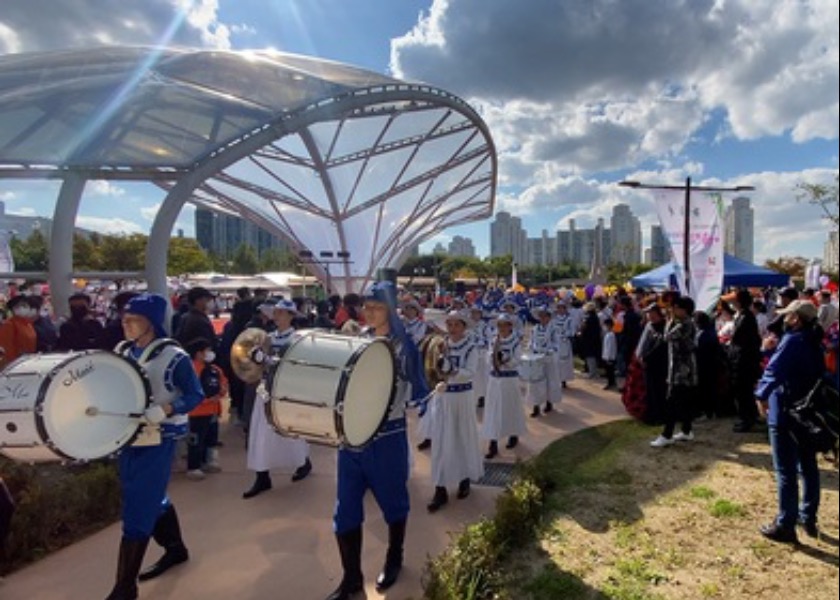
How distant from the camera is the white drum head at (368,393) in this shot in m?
3.46

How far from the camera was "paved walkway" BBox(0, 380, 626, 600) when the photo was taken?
4.07m

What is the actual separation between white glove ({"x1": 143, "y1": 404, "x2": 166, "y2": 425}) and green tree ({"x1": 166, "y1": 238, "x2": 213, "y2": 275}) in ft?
189

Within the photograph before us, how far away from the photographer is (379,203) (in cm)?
2962

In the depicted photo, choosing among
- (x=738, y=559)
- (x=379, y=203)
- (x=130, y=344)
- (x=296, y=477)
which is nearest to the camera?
(x=130, y=344)

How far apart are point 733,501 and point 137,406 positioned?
18.3 feet

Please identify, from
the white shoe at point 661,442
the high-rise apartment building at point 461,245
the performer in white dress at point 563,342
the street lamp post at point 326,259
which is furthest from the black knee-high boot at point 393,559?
the high-rise apartment building at point 461,245

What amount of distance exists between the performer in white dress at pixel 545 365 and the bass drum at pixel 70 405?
24.6 ft

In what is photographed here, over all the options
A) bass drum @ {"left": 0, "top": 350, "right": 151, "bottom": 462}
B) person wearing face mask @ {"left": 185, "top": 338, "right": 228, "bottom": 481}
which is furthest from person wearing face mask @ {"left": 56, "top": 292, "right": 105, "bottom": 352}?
bass drum @ {"left": 0, "top": 350, "right": 151, "bottom": 462}

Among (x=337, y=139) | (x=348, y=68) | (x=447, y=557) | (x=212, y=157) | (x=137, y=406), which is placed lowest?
(x=447, y=557)

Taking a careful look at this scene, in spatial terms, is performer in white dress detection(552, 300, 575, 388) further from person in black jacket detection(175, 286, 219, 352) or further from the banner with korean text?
person in black jacket detection(175, 286, 219, 352)

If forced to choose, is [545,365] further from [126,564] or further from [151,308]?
[126,564]

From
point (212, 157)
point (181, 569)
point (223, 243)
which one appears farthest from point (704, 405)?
point (223, 243)

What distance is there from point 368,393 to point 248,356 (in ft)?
3.45

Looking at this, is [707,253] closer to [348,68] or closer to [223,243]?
[348,68]
